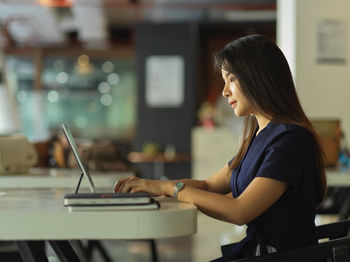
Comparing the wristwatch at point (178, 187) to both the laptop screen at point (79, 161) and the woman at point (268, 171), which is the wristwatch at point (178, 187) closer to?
the woman at point (268, 171)

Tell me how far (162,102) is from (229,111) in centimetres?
128

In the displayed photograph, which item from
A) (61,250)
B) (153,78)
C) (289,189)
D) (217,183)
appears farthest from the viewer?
(153,78)

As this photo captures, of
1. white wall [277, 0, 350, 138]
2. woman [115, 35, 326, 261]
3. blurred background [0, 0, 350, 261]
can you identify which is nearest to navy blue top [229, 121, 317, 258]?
woman [115, 35, 326, 261]

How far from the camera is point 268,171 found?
182 centimetres

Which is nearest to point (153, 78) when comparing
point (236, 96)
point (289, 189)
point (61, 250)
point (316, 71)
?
point (316, 71)

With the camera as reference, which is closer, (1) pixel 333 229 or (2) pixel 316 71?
(1) pixel 333 229

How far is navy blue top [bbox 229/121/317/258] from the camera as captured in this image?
72.8 inches

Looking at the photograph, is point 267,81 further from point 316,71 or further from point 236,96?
point 316,71

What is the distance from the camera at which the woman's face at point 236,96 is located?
6.49 feet

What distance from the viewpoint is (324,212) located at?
15.7ft

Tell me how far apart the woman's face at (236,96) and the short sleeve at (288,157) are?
157 mm

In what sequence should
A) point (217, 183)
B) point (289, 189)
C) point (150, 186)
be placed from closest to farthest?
point (289, 189)
point (150, 186)
point (217, 183)

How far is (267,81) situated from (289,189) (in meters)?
0.33

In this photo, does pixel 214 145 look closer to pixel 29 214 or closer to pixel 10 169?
pixel 10 169
